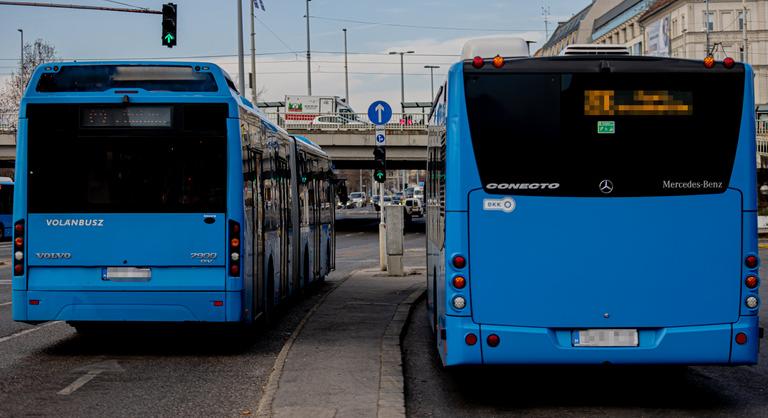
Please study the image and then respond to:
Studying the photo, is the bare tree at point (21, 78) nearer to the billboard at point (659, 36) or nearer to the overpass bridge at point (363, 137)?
the overpass bridge at point (363, 137)

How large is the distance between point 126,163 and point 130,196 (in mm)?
340

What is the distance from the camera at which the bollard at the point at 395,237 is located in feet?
73.1

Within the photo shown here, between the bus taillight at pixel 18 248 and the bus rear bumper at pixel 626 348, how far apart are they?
4931 millimetres

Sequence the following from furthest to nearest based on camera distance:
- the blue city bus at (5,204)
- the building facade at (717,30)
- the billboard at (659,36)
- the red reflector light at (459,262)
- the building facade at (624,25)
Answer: the building facade at (624,25), the billboard at (659,36), the building facade at (717,30), the blue city bus at (5,204), the red reflector light at (459,262)

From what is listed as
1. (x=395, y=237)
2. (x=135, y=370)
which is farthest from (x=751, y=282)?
(x=395, y=237)

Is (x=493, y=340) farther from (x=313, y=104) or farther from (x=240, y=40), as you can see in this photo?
(x=313, y=104)

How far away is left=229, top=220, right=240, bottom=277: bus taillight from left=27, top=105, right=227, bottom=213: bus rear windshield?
0.21m

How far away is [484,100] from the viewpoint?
8227 mm

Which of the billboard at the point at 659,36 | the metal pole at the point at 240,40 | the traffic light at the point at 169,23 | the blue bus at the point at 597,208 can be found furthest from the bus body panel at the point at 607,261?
the billboard at the point at 659,36

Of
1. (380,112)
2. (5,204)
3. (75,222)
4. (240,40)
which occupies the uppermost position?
(240,40)

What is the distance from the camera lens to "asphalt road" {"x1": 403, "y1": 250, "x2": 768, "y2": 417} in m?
8.37

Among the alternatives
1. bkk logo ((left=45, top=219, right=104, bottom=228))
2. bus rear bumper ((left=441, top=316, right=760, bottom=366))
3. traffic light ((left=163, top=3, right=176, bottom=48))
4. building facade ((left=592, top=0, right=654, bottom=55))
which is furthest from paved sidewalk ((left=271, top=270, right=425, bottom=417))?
building facade ((left=592, top=0, right=654, bottom=55))

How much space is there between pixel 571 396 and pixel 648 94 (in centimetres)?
257

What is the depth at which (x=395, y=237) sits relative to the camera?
22.7 meters
